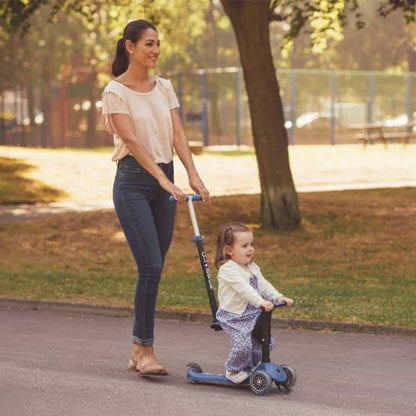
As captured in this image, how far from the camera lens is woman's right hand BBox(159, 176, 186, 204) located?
7.14m

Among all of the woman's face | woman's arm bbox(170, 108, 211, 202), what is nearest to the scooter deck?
woman's arm bbox(170, 108, 211, 202)

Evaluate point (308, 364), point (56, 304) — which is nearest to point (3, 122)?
point (56, 304)

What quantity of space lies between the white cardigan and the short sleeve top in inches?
34.3

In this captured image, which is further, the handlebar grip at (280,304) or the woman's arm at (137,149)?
the woman's arm at (137,149)

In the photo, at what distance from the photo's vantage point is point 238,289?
22.6ft

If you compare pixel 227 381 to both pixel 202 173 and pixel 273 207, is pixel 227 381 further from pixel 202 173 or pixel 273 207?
pixel 202 173

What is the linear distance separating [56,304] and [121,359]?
300 centimetres

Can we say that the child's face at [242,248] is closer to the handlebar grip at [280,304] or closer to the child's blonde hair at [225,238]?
the child's blonde hair at [225,238]

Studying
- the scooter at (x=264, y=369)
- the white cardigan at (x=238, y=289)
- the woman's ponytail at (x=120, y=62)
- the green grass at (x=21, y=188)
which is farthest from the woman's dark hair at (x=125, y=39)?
the green grass at (x=21, y=188)

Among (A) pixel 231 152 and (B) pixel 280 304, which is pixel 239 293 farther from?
(A) pixel 231 152

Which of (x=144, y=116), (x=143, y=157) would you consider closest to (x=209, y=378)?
(x=143, y=157)

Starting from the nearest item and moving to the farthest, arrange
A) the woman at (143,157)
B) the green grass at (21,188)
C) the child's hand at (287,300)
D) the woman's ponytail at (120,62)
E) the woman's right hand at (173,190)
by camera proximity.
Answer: the child's hand at (287,300) → the woman's right hand at (173,190) → the woman at (143,157) → the woman's ponytail at (120,62) → the green grass at (21,188)

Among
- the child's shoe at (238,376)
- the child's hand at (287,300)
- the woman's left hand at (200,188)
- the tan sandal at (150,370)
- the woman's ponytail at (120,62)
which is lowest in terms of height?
the tan sandal at (150,370)

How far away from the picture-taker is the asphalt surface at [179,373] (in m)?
6.76
